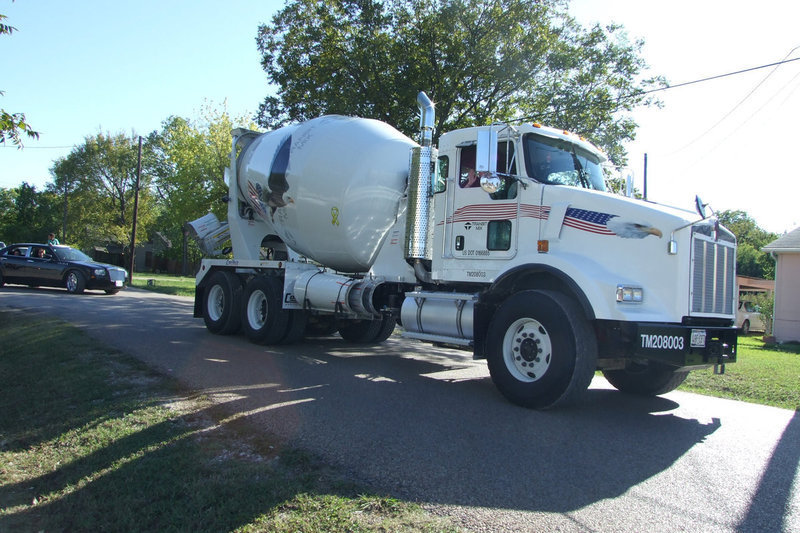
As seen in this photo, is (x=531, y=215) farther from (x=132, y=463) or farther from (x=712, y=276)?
(x=132, y=463)

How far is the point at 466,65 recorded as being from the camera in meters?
15.5

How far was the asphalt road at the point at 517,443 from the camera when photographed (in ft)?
11.7

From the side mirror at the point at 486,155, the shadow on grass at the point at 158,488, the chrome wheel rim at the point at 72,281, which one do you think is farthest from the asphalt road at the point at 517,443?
the chrome wheel rim at the point at 72,281

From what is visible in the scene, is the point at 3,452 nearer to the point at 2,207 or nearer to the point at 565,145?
the point at 565,145

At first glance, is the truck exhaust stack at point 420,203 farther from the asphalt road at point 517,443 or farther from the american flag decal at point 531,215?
the asphalt road at point 517,443

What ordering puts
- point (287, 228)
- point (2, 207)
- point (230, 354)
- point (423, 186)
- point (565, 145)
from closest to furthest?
point (565, 145) < point (423, 186) < point (230, 354) < point (287, 228) < point (2, 207)

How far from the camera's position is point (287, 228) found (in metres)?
10.0

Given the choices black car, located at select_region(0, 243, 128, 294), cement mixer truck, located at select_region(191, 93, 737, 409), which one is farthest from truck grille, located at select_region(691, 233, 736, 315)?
black car, located at select_region(0, 243, 128, 294)

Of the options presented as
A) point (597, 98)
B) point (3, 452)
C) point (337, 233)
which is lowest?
point (3, 452)

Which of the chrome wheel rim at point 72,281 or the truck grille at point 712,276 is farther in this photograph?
the chrome wheel rim at point 72,281

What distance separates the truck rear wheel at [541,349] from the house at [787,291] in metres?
17.3

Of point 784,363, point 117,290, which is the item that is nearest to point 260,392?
point 784,363

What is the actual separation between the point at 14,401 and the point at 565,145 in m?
6.86

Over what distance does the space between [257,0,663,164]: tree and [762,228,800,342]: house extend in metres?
7.66
